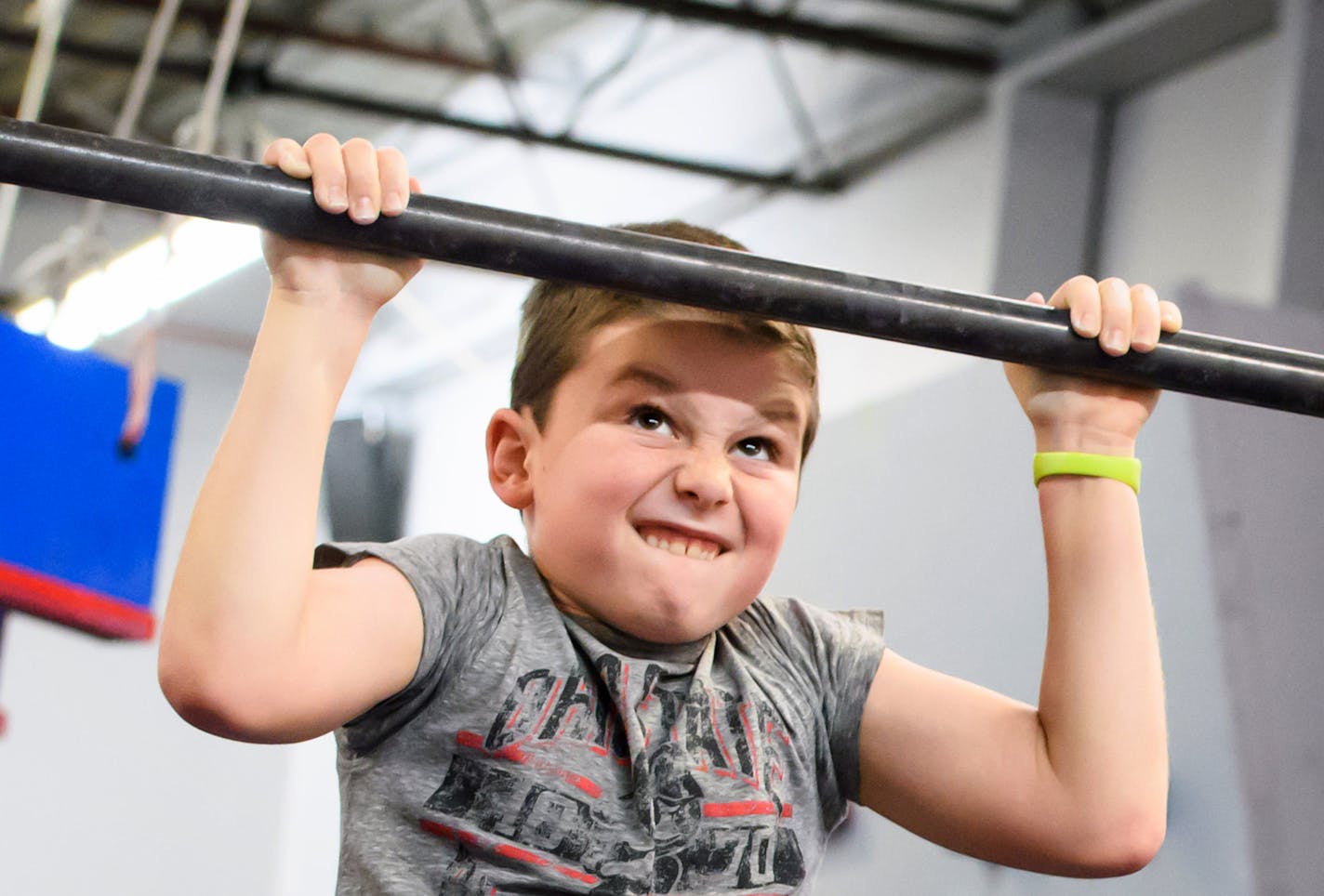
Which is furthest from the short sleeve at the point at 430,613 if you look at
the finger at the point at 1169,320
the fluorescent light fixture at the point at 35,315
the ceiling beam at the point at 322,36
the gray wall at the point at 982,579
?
the ceiling beam at the point at 322,36

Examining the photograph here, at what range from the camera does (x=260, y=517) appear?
715 millimetres

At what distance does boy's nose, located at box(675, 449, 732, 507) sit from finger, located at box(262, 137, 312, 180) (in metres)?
0.24

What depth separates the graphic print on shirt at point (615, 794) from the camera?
0.81m

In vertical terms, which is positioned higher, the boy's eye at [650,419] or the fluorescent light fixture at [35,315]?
the fluorescent light fixture at [35,315]

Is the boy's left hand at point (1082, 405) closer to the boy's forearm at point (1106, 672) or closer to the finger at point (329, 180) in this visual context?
the boy's forearm at point (1106, 672)

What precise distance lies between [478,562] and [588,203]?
4878 millimetres

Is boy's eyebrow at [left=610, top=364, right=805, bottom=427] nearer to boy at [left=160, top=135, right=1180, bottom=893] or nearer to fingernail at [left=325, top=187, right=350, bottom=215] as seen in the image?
boy at [left=160, top=135, right=1180, bottom=893]

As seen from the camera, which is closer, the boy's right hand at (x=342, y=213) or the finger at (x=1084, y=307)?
the boy's right hand at (x=342, y=213)

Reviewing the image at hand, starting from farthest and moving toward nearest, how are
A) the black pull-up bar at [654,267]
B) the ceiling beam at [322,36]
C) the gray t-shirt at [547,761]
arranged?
the ceiling beam at [322,36] → the gray t-shirt at [547,761] → the black pull-up bar at [654,267]

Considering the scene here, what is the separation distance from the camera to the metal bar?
4301 millimetres

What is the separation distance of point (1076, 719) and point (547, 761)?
264 mm

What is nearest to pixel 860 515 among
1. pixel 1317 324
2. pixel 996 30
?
pixel 1317 324

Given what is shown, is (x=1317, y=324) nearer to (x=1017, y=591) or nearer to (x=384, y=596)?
(x=1017, y=591)

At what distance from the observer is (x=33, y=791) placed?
6.32 metres
